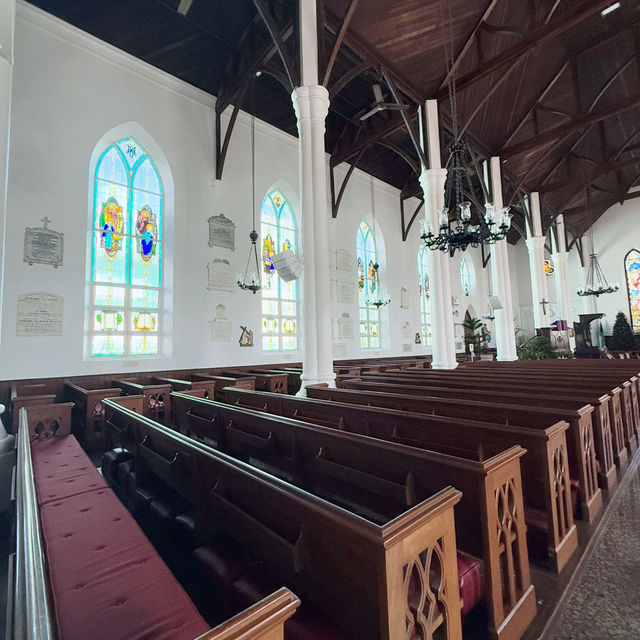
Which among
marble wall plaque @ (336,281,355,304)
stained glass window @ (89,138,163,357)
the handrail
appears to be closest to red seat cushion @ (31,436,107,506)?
the handrail

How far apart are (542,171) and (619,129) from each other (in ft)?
6.44

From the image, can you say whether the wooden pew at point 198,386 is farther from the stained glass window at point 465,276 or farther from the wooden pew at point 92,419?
the stained glass window at point 465,276

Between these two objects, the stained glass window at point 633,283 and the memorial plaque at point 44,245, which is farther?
the stained glass window at point 633,283

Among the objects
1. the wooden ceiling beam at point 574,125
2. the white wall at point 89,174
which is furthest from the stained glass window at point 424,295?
the white wall at point 89,174

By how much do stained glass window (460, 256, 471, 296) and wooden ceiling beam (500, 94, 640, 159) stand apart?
594 cm

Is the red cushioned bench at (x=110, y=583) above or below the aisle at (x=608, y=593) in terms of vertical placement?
above

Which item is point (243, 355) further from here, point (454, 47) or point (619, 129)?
point (619, 129)

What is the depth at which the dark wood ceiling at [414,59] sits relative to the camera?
5.59 meters

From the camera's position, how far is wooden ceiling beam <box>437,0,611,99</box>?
18.0 feet

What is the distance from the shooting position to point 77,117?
5660 mm

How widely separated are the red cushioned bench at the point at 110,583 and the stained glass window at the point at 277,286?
623 cm

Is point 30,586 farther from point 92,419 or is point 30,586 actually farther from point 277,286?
point 277,286

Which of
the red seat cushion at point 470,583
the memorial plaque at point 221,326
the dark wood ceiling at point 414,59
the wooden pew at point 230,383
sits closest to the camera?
the red seat cushion at point 470,583

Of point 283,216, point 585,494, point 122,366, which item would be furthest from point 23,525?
point 283,216
